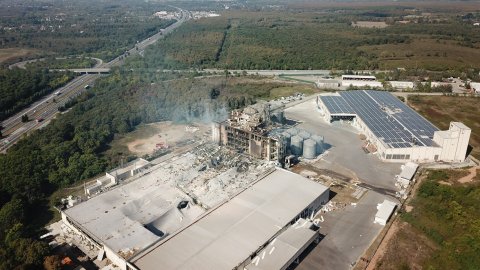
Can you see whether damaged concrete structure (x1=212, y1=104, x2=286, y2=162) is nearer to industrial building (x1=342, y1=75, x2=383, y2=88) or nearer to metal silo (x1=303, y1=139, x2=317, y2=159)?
metal silo (x1=303, y1=139, x2=317, y2=159)

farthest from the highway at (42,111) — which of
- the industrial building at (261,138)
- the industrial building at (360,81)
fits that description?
the industrial building at (360,81)

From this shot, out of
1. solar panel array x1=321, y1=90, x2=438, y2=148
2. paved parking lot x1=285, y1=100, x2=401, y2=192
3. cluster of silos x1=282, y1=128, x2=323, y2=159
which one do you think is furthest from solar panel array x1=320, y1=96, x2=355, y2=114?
cluster of silos x1=282, y1=128, x2=323, y2=159

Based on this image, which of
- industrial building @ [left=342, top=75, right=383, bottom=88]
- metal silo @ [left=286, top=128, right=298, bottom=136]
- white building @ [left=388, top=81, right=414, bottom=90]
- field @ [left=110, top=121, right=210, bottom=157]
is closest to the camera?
metal silo @ [left=286, top=128, right=298, bottom=136]

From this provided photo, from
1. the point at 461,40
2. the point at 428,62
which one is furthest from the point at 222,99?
the point at 461,40

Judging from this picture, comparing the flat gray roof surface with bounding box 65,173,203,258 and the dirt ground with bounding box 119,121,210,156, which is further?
the dirt ground with bounding box 119,121,210,156

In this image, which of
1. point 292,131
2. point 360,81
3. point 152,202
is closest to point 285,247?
point 152,202

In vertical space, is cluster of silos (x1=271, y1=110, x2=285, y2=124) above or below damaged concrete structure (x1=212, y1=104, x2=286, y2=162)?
below

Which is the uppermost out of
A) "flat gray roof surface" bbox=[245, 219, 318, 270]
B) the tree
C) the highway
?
the tree

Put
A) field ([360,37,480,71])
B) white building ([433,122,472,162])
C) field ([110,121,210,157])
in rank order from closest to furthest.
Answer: white building ([433,122,472,162]) < field ([110,121,210,157]) < field ([360,37,480,71])

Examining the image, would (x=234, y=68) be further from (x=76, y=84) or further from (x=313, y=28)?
(x=313, y=28)
